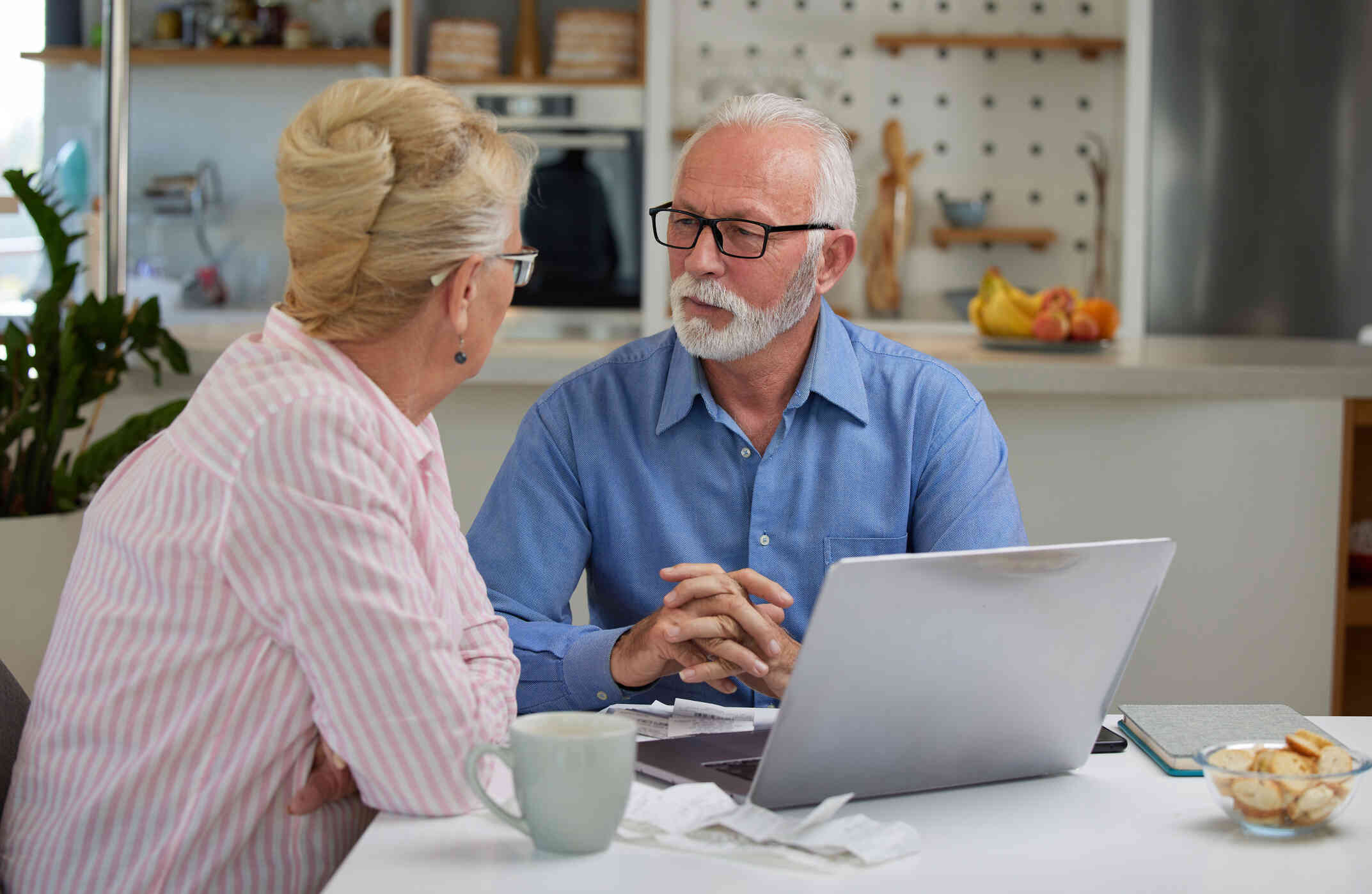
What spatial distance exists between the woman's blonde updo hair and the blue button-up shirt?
21.2 inches

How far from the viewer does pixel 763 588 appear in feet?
4.10

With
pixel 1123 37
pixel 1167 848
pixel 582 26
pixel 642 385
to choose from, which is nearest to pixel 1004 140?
pixel 1123 37

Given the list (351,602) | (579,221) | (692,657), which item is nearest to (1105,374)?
(692,657)

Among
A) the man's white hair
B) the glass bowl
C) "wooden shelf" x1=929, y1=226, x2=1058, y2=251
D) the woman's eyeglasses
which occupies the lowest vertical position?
the glass bowl

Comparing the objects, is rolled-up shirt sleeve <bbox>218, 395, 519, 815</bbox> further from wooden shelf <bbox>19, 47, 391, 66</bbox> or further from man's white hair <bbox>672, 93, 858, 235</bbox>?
wooden shelf <bbox>19, 47, 391, 66</bbox>

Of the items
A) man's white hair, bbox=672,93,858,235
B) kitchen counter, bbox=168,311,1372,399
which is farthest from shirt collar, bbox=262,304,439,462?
kitchen counter, bbox=168,311,1372,399

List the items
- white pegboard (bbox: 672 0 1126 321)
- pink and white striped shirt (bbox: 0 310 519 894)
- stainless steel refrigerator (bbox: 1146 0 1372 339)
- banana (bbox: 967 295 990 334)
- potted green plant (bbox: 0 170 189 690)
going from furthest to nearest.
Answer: white pegboard (bbox: 672 0 1126 321) < stainless steel refrigerator (bbox: 1146 0 1372 339) < banana (bbox: 967 295 990 334) < potted green plant (bbox: 0 170 189 690) < pink and white striped shirt (bbox: 0 310 519 894)

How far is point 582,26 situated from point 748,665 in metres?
4.03

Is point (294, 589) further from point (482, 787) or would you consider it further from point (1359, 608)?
point (1359, 608)

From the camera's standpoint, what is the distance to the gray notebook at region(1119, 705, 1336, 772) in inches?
41.7

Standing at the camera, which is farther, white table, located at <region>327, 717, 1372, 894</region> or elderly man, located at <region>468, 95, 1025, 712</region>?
elderly man, located at <region>468, 95, 1025, 712</region>

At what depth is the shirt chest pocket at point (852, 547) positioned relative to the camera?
1.57m

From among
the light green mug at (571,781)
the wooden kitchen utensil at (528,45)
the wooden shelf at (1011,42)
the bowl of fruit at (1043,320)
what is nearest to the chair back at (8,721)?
the light green mug at (571,781)

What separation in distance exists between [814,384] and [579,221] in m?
3.50
